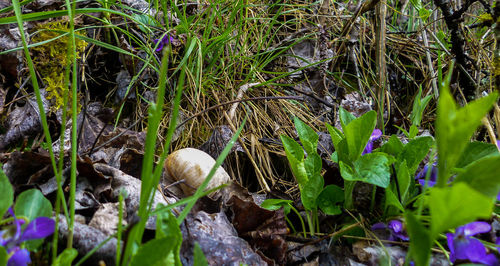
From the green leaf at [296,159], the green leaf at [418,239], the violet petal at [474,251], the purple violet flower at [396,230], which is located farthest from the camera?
the green leaf at [296,159]

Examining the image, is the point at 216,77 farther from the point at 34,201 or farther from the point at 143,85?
the point at 34,201

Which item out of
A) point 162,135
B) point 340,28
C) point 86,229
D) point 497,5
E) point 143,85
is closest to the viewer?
point 86,229

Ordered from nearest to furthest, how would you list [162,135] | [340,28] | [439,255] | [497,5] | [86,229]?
[86,229]
[439,255]
[497,5]
[162,135]
[340,28]

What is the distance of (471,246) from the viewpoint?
909 millimetres

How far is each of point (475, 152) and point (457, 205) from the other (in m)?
0.72

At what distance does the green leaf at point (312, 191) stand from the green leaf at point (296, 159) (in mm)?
48

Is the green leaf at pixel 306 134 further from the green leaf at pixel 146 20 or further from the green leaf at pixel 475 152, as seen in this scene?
the green leaf at pixel 146 20

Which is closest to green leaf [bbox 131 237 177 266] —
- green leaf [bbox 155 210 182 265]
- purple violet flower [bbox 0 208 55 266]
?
green leaf [bbox 155 210 182 265]

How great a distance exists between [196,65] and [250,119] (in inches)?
16.3

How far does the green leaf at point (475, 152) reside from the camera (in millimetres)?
1174

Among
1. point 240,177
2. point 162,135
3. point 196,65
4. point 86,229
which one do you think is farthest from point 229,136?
point 86,229

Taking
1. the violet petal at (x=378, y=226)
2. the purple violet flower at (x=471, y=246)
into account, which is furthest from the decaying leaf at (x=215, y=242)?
the purple violet flower at (x=471, y=246)

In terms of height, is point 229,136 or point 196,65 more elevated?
point 196,65

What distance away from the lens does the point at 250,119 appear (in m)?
2.02
